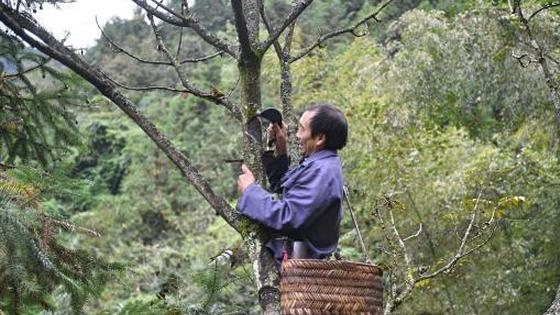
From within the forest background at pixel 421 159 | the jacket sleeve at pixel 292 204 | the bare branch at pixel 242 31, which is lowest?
the forest background at pixel 421 159

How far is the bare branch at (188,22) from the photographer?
2.04 metres

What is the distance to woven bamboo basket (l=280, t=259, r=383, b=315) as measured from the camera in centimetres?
165

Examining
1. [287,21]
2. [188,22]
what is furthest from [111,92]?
[287,21]

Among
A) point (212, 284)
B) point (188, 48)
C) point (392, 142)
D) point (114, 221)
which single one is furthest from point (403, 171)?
point (188, 48)

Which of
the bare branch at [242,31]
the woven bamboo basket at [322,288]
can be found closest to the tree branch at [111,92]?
the woven bamboo basket at [322,288]

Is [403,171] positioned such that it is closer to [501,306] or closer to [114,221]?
[501,306]

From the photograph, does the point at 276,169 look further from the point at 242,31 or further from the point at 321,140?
the point at 242,31

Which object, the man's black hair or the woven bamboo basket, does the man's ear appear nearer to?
the man's black hair

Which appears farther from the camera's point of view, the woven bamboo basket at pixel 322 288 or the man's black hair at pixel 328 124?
the man's black hair at pixel 328 124

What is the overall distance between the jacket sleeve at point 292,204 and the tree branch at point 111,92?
75 millimetres

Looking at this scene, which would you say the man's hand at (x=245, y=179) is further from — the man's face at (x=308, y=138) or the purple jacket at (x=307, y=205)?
the man's face at (x=308, y=138)

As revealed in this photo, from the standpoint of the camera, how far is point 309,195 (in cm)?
174

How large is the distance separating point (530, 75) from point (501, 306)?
2.44 m

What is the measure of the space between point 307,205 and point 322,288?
0.21 meters
